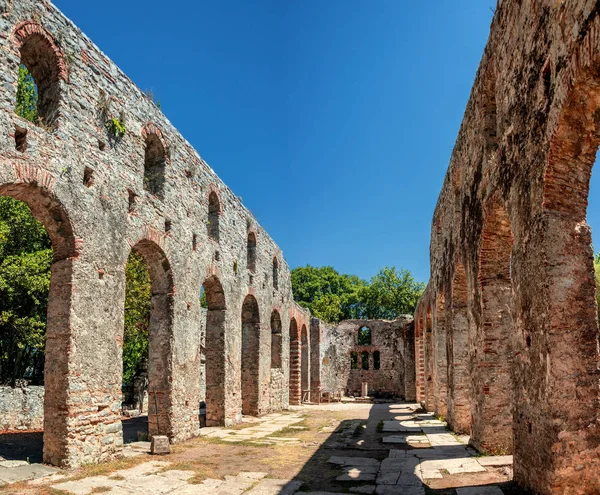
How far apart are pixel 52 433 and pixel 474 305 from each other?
7588 millimetres

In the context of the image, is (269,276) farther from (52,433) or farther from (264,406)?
(52,433)

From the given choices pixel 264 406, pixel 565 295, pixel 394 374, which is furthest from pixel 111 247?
pixel 394 374

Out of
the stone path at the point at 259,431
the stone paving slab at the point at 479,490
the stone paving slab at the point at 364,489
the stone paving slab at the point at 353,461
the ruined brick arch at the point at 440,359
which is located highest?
the ruined brick arch at the point at 440,359

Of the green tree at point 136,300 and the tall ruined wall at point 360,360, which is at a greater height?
the green tree at point 136,300

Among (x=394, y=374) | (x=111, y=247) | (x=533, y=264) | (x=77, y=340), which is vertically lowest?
(x=394, y=374)

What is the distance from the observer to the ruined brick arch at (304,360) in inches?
1092

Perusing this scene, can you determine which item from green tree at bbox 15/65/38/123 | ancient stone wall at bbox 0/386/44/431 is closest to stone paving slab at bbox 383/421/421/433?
ancient stone wall at bbox 0/386/44/431

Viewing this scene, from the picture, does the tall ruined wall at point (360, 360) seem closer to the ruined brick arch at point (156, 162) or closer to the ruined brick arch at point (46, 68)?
→ the ruined brick arch at point (156, 162)

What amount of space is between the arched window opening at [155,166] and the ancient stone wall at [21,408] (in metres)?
7.06

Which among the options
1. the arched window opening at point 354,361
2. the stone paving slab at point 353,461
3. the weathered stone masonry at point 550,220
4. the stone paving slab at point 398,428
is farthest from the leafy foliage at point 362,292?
the weathered stone masonry at point 550,220

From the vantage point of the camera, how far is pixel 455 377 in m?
12.5

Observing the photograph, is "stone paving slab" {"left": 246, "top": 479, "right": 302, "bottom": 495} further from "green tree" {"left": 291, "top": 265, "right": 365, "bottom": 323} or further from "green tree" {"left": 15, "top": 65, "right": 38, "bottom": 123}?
"green tree" {"left": 291, "top": 265, "right": 365, "bottom": 323}

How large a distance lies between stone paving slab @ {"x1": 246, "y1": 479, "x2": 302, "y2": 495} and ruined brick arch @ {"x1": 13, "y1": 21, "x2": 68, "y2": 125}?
6604 millimetres

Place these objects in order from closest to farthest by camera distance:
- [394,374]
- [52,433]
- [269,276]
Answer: [52,433]
[269,276]
[394,374]
